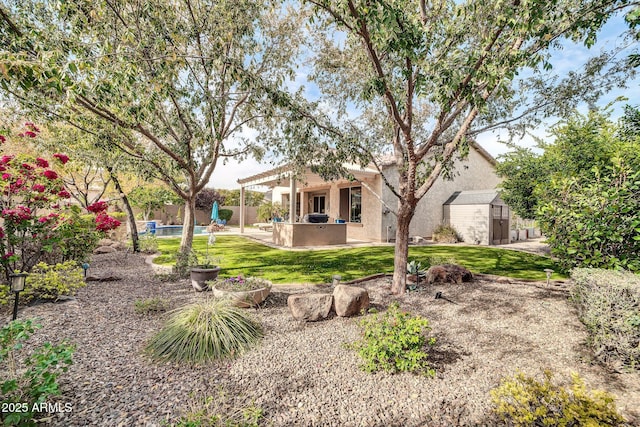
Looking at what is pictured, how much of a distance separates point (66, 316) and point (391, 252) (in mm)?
10488

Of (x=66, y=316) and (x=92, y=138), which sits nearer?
(x=66, y=316)

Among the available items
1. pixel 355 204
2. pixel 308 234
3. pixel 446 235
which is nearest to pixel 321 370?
pixel 308 234

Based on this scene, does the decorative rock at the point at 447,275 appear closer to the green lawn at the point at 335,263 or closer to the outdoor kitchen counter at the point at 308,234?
the green lawn at the point at 335,263

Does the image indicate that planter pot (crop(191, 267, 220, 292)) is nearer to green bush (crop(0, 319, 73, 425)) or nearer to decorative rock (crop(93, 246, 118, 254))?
green bush (crop(0, 319, 73, 425))

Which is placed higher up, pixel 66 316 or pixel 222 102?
pixel 222 102

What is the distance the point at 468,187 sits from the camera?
19.5m

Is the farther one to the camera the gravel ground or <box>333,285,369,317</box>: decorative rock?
<box>333,285,369,317</box>: decorative rock

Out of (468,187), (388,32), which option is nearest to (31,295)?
(388,32)

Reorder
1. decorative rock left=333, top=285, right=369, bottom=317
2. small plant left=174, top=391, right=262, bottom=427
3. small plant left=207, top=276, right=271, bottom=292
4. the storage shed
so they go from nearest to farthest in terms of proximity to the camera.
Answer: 1. small plant left=174, top=391, right=262, bottom=427
2. decorative rock left=333, top=285, right=369, bottom=317
3. small plant left=207, top=276, right=271, bottom=292
4. the storage shed

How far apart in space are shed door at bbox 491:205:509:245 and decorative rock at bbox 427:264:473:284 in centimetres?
1017

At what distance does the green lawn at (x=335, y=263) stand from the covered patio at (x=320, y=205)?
1.82 m

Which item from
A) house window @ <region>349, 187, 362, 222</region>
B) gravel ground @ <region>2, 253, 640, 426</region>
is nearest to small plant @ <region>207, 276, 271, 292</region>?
gravel ground @ <region>2, 253, 640, 426</region>

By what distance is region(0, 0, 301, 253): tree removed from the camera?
4645 mm

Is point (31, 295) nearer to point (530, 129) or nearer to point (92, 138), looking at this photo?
point (92, 138)
